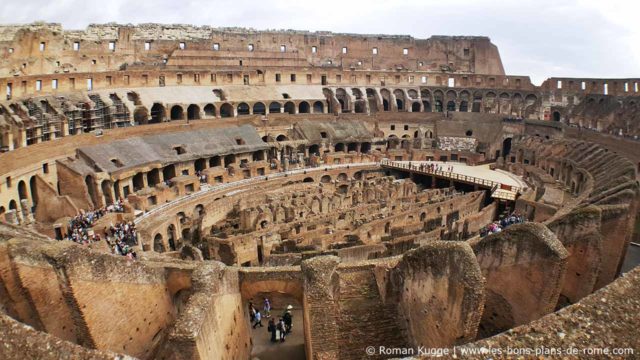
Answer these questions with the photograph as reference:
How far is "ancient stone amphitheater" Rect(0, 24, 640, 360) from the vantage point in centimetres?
1024

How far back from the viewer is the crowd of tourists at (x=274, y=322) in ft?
44.4

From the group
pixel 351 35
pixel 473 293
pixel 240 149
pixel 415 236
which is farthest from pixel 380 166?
pixel 473 293

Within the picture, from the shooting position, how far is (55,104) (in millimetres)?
30453

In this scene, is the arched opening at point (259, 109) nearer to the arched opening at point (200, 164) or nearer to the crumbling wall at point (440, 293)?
the arched opening at point (200, 164)

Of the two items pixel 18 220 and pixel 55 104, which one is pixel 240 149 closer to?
pixel 55 104

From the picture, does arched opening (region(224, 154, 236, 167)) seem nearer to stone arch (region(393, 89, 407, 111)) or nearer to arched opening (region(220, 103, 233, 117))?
arched opening (region(220, 103, 233, 117))

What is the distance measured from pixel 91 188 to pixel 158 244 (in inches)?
253

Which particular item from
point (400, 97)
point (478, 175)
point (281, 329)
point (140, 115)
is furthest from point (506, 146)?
point (281, 329)

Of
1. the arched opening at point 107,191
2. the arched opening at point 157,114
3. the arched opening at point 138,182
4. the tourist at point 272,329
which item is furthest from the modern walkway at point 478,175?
the arched opening at point 107,191

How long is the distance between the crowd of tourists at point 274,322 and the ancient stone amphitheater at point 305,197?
381mm

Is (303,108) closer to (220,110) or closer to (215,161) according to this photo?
(220,110)

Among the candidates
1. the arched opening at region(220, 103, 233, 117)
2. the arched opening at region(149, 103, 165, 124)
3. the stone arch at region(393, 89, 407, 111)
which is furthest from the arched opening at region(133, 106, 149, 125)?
the stone arch at region(393, 89, 407, 111)

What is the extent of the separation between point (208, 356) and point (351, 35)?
46921 mm

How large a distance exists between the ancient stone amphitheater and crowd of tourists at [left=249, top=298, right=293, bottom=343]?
1.25ft
